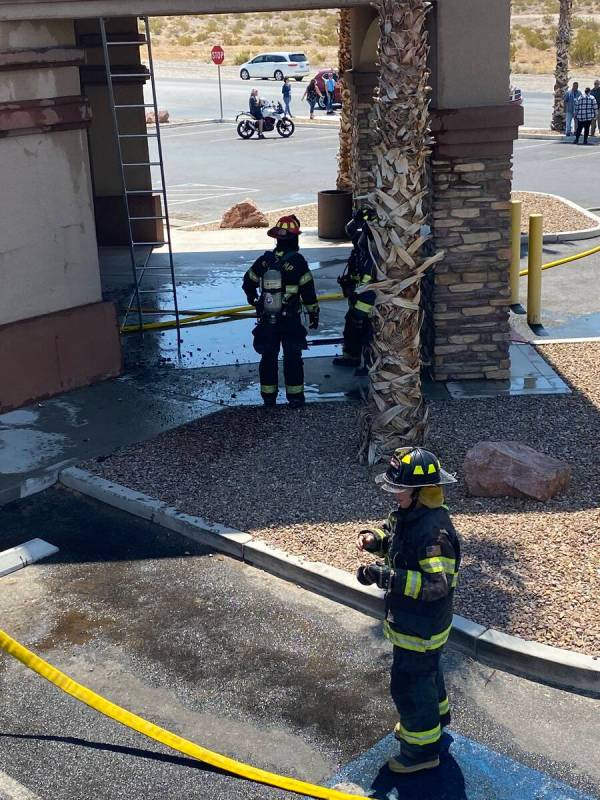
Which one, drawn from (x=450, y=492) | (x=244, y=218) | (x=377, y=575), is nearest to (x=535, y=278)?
(x=450, y=492)

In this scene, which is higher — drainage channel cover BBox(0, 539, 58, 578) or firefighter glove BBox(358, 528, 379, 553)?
firefighter glove BBox(358, 528, 379, 553)

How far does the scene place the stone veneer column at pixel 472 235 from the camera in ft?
35.3

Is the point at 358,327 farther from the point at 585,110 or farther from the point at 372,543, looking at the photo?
the point at 585,110

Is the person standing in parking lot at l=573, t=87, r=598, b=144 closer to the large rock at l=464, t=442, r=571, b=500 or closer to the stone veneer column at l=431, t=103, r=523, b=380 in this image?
the stone veneer column at l=431, t=103, r=523, b=380

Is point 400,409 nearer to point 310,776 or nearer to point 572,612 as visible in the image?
point 572,612

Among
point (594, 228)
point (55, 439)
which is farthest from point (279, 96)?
point (55, 439)

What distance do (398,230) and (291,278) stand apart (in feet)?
6.18

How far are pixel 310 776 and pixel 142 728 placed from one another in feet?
3.20

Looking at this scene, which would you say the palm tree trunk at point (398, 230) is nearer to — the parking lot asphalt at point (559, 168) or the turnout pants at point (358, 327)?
the turnout pants at point (358, 327)

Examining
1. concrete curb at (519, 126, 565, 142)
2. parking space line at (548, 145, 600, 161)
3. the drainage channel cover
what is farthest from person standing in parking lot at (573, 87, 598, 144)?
the drainage channel cover

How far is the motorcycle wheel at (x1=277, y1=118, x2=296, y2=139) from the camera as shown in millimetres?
36856

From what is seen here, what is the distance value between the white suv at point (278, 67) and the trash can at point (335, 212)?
3665 cm

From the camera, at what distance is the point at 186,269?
56.8ft

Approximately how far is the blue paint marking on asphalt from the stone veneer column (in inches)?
237
